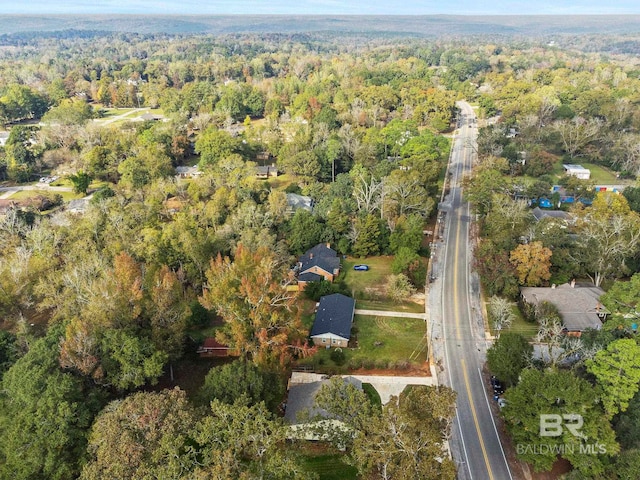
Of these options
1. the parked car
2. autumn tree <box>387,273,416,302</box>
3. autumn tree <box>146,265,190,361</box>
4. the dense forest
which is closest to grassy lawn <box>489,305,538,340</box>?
the dense forest

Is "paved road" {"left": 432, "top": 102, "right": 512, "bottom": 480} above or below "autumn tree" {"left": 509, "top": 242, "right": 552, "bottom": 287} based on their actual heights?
below

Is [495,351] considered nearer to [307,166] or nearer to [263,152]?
[307,166]

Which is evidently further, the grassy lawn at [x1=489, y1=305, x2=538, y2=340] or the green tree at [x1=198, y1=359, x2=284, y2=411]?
the grassy lawn at [x1=489, y1=305, x2=538, y2=340]

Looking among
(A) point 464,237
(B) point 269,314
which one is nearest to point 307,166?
(A) point 464,237

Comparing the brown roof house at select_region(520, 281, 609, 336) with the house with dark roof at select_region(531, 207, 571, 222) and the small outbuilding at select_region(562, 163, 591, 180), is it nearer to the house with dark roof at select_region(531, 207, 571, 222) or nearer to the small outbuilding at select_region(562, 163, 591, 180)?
the house with dark roof at select_region(531, 207, 571, 222)

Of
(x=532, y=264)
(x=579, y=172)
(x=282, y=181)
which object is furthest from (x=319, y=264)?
(x=579, y=172)

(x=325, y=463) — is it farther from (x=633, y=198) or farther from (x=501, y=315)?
(x=633, y=198)

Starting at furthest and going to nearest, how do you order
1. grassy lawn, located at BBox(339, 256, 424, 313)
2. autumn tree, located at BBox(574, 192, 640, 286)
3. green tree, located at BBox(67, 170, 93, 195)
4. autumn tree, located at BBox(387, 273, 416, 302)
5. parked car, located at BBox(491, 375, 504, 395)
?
green tree, located at BBox(67, 170, 93, 195) → grassy lawn, located at BBox(339, 256, 424, 313) → autumn tree, located at BBox(574, 192, 640, 286) → autumn tree, located at BBox(387, 273, 416, 302) → parked car, located at BBox(491, 375, 504, 395)
